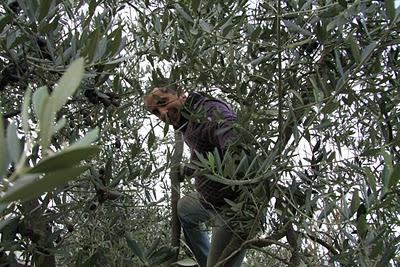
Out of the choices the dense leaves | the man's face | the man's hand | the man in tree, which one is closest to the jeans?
the man in tree

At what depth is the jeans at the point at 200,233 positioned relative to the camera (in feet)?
8.87

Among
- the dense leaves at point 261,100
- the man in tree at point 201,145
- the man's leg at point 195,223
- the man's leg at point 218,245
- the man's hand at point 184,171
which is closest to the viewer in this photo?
the dense leaves at point 261,100

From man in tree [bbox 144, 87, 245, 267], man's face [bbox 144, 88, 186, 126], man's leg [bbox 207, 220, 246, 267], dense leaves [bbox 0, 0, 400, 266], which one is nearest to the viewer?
dense leaves [bbox 0, 0, 400, 266]

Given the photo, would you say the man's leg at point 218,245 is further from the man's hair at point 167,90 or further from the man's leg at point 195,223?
the man's hair at point 167,90

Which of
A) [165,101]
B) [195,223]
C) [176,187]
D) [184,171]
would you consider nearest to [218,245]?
[195,223]

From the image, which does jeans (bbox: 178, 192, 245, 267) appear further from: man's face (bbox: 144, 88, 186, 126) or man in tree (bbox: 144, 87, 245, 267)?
man's face (bbox: 144, 88, 186, 126)

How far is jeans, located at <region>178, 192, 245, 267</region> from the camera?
2705mm

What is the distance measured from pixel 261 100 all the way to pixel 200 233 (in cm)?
121

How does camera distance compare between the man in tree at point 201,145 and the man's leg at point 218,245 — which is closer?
the man in tree at point 201,145

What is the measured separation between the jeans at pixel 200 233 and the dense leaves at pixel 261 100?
291 mm

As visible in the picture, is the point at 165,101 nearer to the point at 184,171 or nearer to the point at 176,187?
the point at 184,171

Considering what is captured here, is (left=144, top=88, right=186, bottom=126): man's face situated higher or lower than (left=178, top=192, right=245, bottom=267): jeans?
higher

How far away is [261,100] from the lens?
217cm

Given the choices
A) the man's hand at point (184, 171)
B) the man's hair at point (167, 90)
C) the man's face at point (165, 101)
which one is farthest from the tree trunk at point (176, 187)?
the man's hair at point (167, 90)
